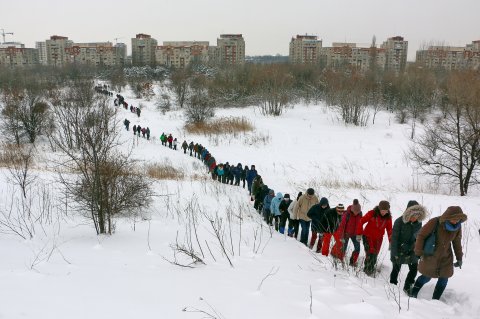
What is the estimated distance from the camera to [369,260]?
205 inches

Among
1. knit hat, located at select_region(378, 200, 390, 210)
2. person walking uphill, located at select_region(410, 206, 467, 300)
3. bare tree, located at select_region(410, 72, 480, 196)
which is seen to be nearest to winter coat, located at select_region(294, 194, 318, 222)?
knit hat, located at select_region(378, 200, 390, 210)

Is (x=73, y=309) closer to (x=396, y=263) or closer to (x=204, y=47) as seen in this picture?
(x=396, y=263)

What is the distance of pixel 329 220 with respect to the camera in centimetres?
637

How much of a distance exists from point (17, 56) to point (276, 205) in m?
117

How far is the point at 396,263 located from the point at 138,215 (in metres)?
6.21

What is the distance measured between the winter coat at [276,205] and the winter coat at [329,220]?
173cm

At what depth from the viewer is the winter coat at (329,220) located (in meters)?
6.32

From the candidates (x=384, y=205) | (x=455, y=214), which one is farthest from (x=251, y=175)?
(x=455, y=214)

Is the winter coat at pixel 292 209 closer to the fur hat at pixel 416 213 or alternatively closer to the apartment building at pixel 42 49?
the fur hat at pixel 416 213

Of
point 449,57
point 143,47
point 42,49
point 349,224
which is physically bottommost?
point 349,224

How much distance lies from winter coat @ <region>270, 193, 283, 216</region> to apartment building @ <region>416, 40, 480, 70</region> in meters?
49.0

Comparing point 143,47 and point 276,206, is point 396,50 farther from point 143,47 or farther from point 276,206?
point 276,206

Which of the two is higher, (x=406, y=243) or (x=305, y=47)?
(x=305, y=47)

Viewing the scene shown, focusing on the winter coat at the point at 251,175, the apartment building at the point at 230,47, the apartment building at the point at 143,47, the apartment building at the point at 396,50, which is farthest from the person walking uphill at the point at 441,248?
the apartment building at the point at 143,47
